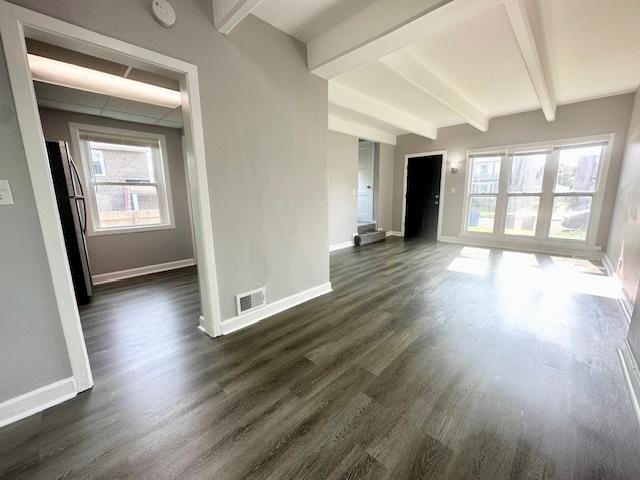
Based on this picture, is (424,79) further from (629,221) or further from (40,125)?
(40,125)

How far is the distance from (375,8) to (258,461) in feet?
9.81

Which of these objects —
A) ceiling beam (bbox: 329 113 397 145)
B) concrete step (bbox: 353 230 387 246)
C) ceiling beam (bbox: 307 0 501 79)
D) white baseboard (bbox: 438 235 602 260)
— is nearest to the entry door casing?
ceiling beam (bbox: 329 113 397 145)

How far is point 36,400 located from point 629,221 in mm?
5851

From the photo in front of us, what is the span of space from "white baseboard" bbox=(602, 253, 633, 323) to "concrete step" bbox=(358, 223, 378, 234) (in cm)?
415

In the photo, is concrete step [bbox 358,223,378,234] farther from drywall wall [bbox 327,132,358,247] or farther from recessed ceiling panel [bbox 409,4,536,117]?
recessed ceiling panel [bbox 409,4,536,117]

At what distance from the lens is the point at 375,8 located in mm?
1918

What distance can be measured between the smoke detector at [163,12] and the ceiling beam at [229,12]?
30 centimetres

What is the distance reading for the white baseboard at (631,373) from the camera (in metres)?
1.40

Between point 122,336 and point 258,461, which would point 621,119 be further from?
point 122,336

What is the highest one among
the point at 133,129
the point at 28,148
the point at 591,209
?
the point at 133,129

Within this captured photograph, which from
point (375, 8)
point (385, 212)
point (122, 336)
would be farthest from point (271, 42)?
point (385, 212)

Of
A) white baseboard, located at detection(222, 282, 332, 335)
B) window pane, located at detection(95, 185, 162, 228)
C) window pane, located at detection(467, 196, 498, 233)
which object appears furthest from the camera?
window pane, located at detection(467, 196, 498, 233)

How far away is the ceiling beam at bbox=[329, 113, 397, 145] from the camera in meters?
5.09

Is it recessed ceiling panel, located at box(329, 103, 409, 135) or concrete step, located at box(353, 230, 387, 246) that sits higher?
recessed ceiling panel, located at box(329, 103, 409, 135)
